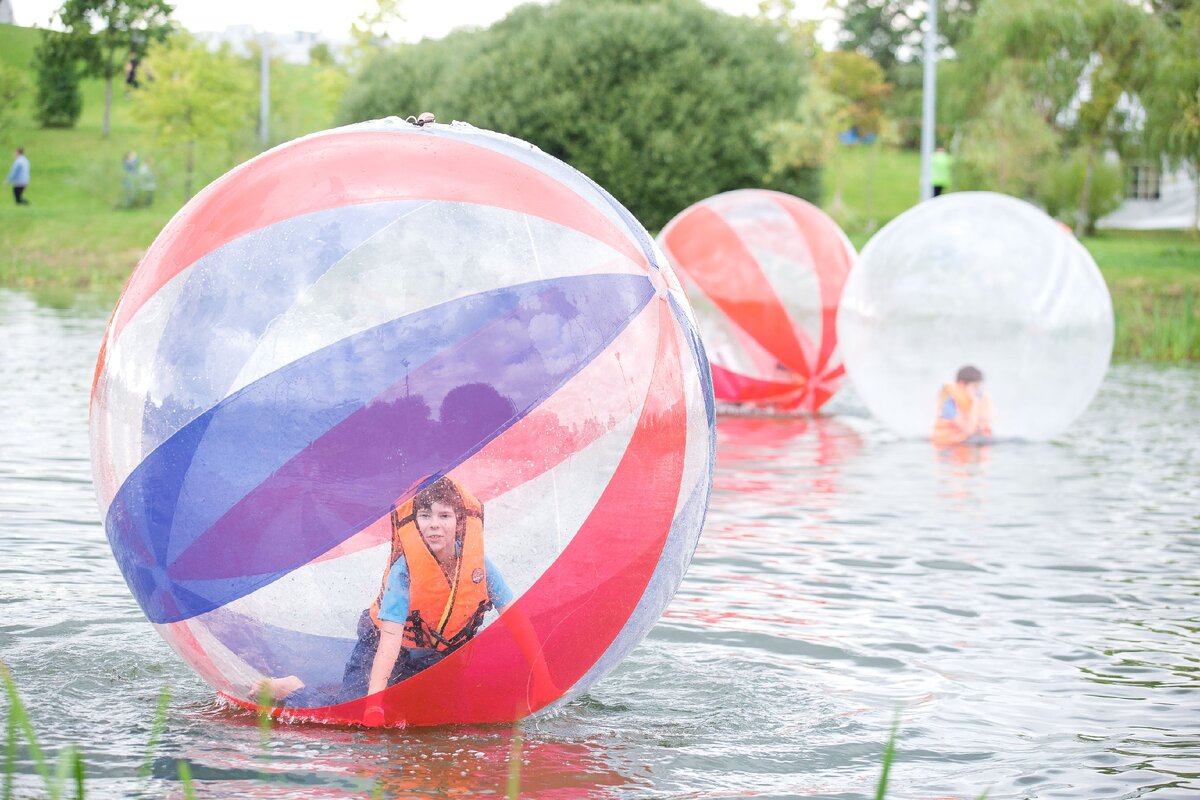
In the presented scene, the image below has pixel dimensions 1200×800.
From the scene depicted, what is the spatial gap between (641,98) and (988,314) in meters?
25.8

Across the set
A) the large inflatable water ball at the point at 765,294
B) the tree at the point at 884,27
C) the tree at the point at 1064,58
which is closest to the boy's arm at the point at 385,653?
the large inflatable water ball at the point at 765,294

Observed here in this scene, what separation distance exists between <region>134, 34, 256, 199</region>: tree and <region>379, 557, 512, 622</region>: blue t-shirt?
3962 cm

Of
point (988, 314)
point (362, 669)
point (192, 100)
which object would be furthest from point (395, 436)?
point (192, 100)

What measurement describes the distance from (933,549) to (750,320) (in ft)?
18.1

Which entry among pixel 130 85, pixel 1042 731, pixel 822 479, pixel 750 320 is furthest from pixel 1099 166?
pixel 1042 731

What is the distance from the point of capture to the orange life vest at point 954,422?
38.9 feet

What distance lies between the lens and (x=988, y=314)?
37.8 ft

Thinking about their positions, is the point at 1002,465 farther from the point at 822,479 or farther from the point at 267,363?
the point at 267,363

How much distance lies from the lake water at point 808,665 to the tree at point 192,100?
1358 inches

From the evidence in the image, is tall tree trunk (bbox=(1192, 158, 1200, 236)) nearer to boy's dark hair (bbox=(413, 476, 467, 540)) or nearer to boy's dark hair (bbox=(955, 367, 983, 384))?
boy's dark hair (bbox=(955, 367, 983, 384))

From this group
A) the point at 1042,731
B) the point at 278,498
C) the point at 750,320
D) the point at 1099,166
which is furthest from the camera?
the point at 1099,166

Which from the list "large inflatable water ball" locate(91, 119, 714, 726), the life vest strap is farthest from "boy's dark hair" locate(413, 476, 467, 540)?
the life vest strap

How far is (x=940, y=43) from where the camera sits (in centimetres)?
7506

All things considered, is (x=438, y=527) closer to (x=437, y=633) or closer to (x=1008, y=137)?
(x=437, y=633)
